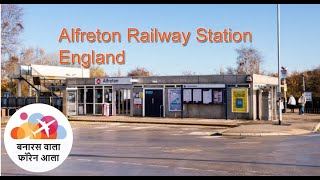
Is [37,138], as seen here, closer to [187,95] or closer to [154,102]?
[187,95]

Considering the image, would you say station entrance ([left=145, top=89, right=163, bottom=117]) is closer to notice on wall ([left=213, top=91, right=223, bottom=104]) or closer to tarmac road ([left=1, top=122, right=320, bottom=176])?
notice on wall ([left=213, top=91, right=223, bottom=104])

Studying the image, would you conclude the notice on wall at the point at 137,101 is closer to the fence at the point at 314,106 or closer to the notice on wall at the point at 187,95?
the notice on wall at the point at 187,95

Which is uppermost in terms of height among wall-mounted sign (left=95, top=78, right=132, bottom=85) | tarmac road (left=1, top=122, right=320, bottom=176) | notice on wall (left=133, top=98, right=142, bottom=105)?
wall-mounted sign (left=95, top=78, right=132, bottom=85)

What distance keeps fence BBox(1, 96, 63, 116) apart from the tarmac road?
20851mm

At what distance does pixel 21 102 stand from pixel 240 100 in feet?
69.0

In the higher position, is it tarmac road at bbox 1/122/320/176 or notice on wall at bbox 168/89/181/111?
notice on wall at bbox 168/89/181/111

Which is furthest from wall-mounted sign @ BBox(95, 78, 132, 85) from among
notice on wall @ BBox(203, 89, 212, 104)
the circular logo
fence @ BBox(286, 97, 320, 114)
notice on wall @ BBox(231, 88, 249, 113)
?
the circular logo

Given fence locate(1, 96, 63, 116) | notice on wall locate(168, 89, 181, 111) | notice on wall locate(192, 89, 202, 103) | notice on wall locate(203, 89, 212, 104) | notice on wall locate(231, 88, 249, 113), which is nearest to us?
notice on wall locate(231, 88, 249, 113)

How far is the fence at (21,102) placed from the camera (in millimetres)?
37594

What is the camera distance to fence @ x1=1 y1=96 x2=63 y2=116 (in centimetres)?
3759

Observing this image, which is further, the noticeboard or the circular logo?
the noticeboard

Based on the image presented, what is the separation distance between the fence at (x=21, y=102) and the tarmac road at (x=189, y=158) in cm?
2085

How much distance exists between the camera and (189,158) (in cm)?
1222

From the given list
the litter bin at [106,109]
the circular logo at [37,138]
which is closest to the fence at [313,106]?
the litter bin at [106,109]
